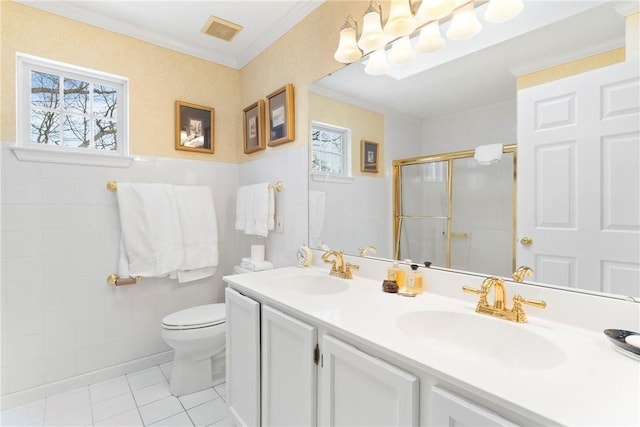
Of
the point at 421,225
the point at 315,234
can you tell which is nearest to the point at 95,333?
the point at 315,234

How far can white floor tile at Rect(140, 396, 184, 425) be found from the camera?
63.1 inches

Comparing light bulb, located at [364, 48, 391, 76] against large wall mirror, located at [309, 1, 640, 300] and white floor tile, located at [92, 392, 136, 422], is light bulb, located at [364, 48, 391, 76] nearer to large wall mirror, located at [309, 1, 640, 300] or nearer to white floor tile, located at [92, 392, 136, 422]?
large wall mirror, located at [309, 1, 640, 300]

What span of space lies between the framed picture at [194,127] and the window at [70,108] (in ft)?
1.11

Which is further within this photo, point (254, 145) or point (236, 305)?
point (254, 145)

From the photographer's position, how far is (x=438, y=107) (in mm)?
1223

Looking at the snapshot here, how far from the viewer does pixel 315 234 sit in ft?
6.10

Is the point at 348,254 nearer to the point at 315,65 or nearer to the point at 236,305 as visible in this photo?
the point at 236,305

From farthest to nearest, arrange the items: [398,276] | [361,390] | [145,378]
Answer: [145,378] < [398,276] < [361,390]

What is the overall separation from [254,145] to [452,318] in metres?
1.83

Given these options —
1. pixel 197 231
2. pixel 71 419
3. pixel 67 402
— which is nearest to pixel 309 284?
pixel 197 231

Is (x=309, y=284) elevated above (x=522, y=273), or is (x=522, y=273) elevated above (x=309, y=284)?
(x=522, y=273)

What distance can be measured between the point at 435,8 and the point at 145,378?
2626 mm

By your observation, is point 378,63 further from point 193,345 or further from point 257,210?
point 193,345

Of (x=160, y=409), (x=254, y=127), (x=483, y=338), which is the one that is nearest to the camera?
(x=483, y=338)
